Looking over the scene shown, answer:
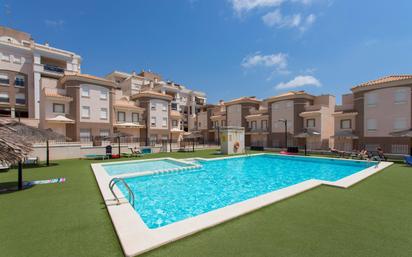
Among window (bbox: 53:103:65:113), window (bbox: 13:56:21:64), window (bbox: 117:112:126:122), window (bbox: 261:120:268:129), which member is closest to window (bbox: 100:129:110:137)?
window (bbox: 117:112:126:122)

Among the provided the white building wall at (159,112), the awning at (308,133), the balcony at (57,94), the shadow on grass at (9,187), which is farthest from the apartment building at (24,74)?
the awning at (308,133)

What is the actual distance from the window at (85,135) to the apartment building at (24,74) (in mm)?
10790

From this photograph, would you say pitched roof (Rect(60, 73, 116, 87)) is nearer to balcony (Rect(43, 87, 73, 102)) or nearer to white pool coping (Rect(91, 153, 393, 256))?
balcony (Rect(43, 87, 73, 102))

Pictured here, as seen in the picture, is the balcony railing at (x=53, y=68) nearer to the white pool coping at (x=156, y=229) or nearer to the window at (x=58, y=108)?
the window at (x=58, y=108)

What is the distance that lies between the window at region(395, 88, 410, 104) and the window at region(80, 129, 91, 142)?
38.8 meters

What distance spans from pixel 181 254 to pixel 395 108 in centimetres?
2922

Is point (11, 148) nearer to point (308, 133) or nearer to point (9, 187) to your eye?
point (9, 187)

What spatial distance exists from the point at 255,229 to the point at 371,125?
27397 mm

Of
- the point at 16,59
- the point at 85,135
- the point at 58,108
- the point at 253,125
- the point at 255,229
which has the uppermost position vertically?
the point at 16,59

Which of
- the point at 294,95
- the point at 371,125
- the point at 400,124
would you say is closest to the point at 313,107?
the point at 294,95

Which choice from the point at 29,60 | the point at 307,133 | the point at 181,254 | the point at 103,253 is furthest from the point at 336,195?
the point at 29,60

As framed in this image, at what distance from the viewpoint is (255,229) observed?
4.37 meters

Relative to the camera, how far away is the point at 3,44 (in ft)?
100

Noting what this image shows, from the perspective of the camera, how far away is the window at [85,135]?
85.3 ft
